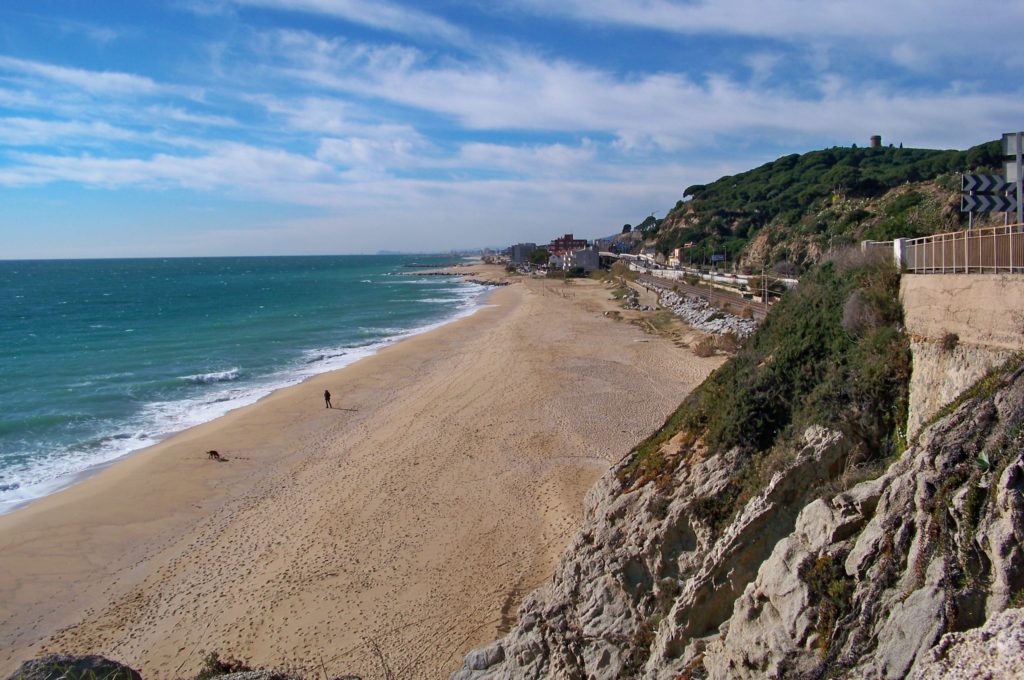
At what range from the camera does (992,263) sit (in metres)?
7.55

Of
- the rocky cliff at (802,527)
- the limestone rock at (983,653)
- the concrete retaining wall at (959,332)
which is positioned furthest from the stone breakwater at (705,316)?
the limestone rock at (983,653)

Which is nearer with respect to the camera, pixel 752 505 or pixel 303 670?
pixel 752 505

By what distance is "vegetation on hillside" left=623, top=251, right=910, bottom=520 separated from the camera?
25.4ft

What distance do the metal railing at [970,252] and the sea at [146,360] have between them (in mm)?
19784

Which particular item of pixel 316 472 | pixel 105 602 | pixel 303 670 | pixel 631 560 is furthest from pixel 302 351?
pixel 631 560

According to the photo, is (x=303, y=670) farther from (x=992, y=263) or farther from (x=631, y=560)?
(x=992, y=263)

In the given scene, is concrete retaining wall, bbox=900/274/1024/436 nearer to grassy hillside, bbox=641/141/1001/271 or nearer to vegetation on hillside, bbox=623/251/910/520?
vegetation on hillside, bbox=623/251/910/520

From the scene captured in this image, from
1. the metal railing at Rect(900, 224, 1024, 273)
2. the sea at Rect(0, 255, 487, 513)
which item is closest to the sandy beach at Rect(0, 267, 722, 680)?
the sea at Rect(0, 255, 487, 513)

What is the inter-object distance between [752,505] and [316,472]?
43.7 ft

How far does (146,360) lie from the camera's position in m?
36.3

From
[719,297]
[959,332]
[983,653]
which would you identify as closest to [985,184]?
[959,332]

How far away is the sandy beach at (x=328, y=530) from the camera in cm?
1080

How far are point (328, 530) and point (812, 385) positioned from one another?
10.1 m

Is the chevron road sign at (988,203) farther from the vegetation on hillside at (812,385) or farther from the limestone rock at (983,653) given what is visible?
the limestone rock at (983,653)
